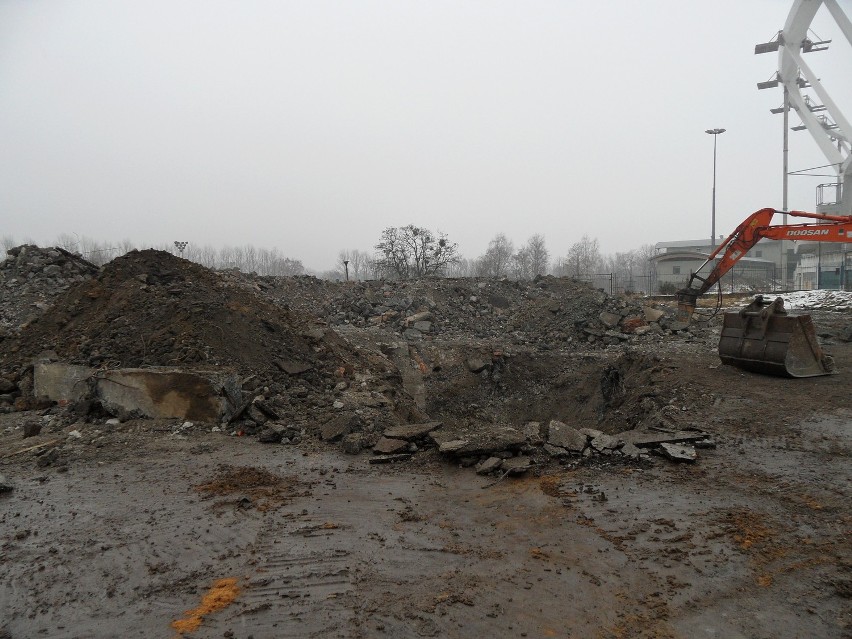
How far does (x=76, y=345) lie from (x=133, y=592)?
242 inches

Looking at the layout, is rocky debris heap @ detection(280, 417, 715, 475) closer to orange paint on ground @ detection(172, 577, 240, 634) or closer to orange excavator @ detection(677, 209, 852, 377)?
orange paint on ground @ detection(172, 577, 240, 634)

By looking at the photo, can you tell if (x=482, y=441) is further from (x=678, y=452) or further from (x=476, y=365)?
(x=476, y=365)

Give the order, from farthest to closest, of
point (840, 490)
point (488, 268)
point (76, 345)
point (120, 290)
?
point (488, 268)
point (120, 290)
point (76, 345)
point (840, 490)

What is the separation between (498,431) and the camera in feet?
18.9

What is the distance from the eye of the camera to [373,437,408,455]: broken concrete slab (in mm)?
5716

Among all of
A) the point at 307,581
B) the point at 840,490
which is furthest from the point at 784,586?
the point at 307,581

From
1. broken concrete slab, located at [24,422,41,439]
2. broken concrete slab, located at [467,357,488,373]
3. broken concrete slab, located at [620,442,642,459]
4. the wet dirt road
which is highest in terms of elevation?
broken concrete slab, located at [24,422,41,439]

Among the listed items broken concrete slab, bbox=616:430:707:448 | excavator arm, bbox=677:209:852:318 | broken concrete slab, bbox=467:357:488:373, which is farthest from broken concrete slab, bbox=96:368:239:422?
excavator arm, bbox=677:209:852:318

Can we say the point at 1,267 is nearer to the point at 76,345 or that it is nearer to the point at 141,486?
the point at 76,345

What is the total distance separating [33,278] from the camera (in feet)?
47.3

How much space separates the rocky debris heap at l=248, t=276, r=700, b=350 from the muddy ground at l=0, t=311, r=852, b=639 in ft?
28.1

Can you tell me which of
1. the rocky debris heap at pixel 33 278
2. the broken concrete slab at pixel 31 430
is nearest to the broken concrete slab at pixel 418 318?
the rocky debris heap at pixel 33 278

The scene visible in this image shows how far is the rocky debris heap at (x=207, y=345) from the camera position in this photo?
715cm

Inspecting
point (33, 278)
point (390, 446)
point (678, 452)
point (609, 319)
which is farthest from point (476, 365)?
point (33, 278)
